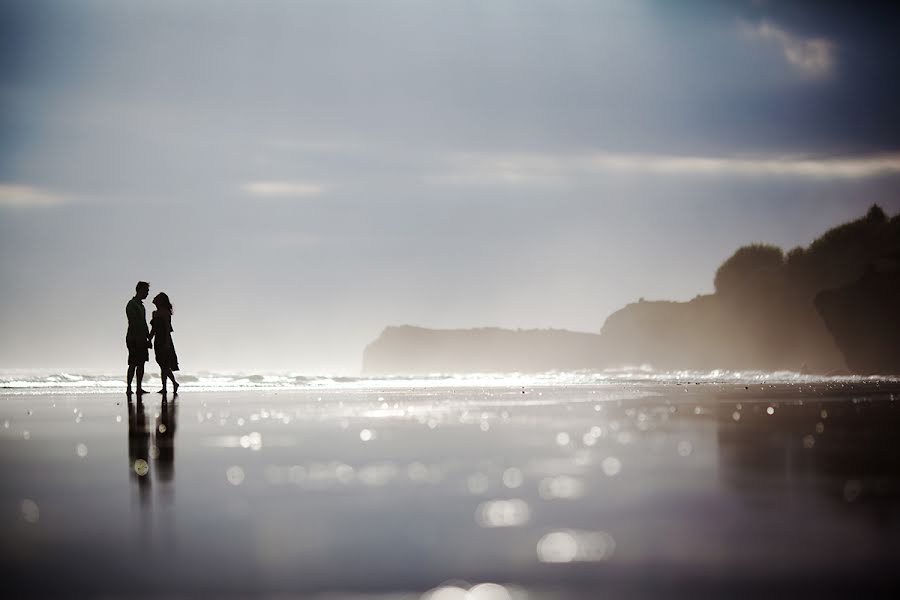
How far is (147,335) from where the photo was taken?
96.4ft

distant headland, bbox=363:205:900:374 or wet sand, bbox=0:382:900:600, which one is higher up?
distant headland, bbox=363:205:900:374

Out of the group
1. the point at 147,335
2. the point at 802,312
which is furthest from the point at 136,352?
the point at 802,312

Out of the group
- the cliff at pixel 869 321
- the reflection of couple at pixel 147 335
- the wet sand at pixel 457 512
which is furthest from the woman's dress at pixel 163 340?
the cliff at pixel 869 321

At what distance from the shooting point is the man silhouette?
2894cm

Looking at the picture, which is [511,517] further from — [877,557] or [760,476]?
[760,476]

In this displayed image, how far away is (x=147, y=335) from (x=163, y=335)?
72cm

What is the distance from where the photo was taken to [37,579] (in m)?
5.35

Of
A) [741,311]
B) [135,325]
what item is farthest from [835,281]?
[135,325]

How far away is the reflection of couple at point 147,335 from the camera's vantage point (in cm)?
2895

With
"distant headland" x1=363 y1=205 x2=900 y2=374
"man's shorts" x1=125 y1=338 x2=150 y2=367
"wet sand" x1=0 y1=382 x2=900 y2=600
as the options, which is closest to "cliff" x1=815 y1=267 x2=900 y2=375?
"distant headland" x1=363 y1=205 x2=900 y2=374

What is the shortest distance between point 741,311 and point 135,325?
110753 mm

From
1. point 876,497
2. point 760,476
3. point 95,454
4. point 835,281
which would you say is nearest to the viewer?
point 876,497

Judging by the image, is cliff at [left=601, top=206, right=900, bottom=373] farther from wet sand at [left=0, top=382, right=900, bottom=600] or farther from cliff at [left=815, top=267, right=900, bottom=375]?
wet sand at [left=0, top=382, right=900, bottom=600]

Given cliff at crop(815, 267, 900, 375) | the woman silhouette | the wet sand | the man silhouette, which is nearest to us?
the wet sand
